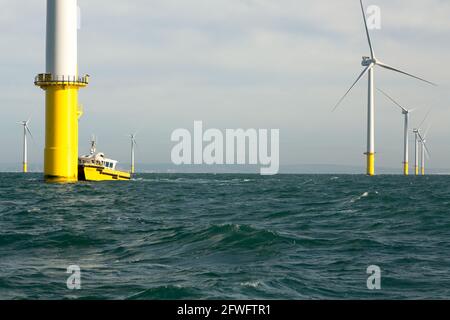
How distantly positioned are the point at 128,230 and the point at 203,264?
32.2 ft

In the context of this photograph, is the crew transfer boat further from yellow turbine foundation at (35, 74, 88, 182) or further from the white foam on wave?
the white foam on wave

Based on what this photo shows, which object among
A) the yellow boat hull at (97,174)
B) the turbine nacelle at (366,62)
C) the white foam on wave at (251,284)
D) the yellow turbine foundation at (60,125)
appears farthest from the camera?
the turbine nacelle at (366,62)

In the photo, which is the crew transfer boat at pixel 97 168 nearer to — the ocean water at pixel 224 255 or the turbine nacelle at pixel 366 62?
the ocean water at pixel 224 255

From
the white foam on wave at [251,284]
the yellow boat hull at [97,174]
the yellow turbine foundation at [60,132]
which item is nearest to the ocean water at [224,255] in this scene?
the white foam on wave at [251,284]

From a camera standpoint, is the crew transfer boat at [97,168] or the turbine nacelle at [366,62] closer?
the crew transfer boat at [97,168]

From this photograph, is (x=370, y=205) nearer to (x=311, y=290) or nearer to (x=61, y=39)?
(x=311, y=290)

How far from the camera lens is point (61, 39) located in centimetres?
8081

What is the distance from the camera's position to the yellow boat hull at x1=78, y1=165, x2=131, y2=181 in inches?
3447

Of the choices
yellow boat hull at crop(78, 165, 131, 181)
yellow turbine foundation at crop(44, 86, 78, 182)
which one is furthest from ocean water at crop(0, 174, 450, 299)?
yellow boat hull at crop(78, 165, 131, 181)

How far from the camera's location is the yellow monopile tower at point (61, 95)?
7881 cm

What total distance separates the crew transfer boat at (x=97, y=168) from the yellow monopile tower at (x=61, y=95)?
5.65 metres

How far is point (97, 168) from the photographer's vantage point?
91.0 metres

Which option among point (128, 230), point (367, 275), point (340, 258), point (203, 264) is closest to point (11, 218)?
point (128, 230)
